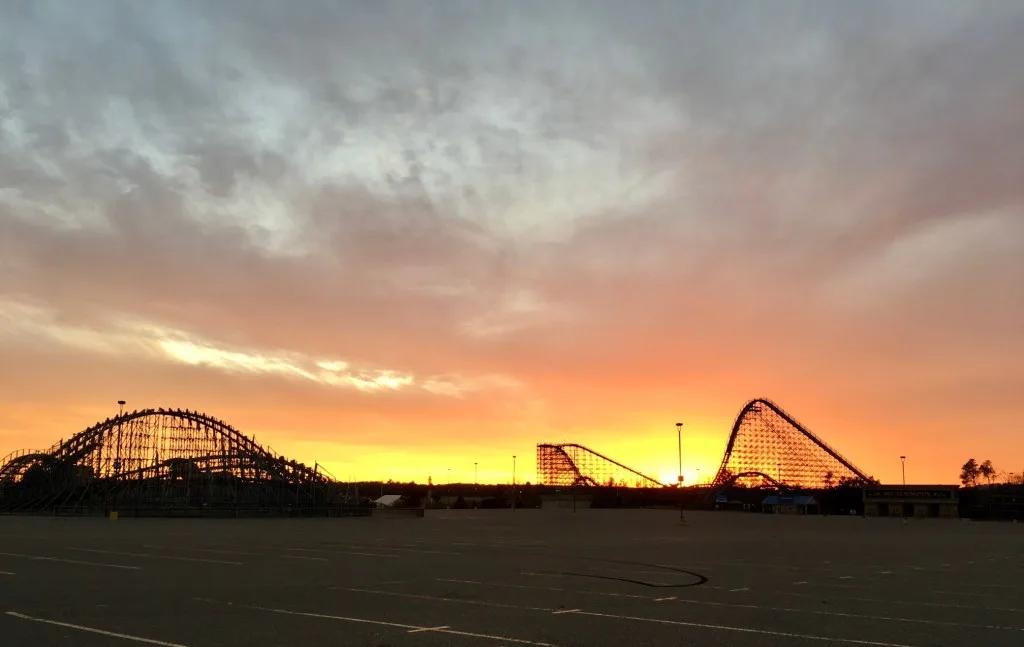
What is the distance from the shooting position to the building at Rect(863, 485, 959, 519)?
4053 inches

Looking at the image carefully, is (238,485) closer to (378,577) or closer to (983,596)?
(378,577)

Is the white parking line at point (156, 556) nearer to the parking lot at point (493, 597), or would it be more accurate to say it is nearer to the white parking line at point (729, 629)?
the parking lot at point (493, 597)

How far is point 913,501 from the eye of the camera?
104 m

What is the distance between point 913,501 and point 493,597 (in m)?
105

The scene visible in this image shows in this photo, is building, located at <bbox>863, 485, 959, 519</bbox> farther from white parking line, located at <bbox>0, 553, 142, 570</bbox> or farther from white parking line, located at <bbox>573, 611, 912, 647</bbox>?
white parking line, located at <bbox>573, 611, 912, 647</bbox>

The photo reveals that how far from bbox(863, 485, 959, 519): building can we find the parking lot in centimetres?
8576

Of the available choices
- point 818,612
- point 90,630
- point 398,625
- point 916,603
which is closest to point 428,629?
point 398,625

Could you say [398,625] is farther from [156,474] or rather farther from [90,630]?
[156,474]

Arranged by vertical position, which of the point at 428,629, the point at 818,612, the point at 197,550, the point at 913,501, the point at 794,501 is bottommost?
the point at 794,501

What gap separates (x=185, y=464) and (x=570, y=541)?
198 ft

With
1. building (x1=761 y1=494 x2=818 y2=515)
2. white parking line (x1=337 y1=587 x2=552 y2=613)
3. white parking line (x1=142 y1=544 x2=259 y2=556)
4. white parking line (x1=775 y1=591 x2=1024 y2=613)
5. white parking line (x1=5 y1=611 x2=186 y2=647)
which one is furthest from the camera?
building (x1=761 y1=494 x2=818 y2=515)

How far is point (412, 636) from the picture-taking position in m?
10.4

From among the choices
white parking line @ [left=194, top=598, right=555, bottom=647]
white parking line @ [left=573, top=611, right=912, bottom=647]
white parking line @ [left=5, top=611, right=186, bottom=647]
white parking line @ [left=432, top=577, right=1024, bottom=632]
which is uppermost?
white parking line @ [left=5, top=611, right=186, bottom=647]

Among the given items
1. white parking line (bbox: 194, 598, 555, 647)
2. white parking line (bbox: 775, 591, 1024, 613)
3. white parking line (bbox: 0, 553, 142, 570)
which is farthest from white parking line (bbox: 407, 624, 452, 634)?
white parking line (bbox: 0, 553, 142, 570)
